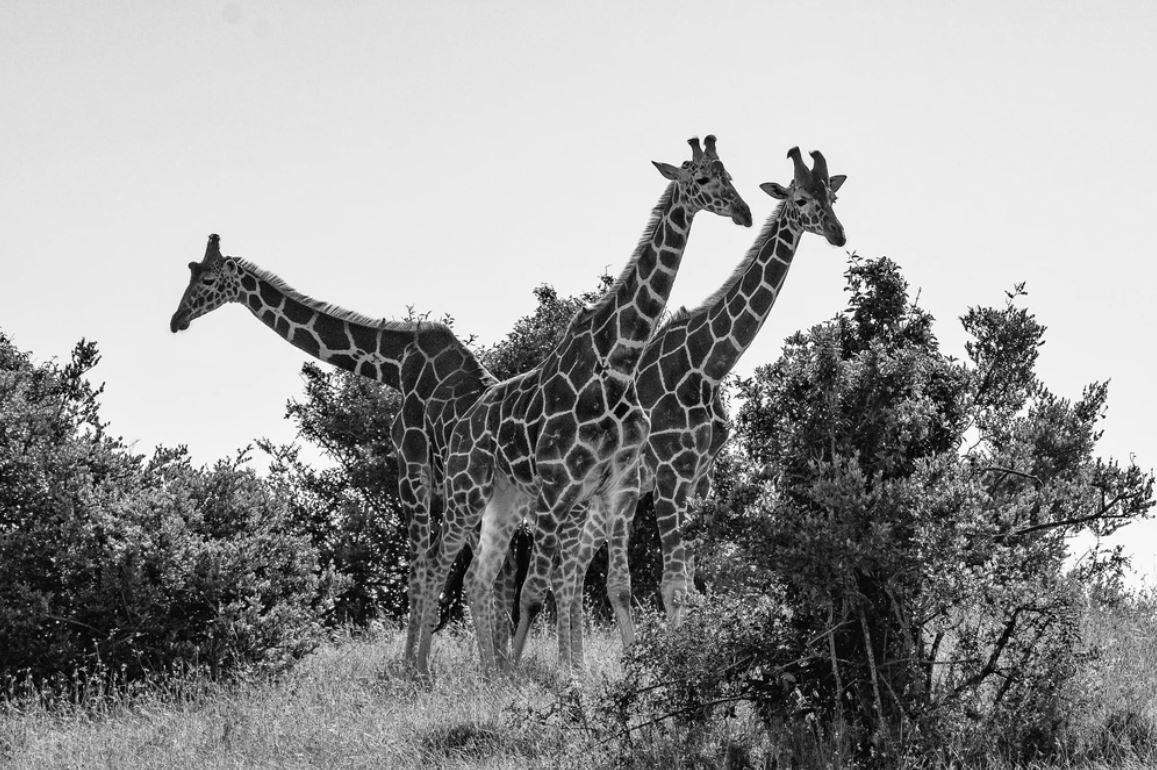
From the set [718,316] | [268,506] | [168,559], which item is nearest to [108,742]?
[168,559]

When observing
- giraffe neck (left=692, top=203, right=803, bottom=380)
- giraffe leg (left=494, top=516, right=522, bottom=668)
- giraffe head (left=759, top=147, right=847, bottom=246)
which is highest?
giraffe head (left=759, top=147, right=847, bottom=246)

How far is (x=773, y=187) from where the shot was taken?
15.4m

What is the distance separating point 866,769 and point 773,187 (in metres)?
7.22

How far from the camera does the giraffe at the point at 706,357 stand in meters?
15.0

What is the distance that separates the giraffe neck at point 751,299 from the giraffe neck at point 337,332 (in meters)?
3.21

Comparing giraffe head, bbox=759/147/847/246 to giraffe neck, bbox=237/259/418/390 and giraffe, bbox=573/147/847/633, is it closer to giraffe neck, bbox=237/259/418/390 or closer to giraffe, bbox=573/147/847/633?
giraffe, bbox=573/147/847/633

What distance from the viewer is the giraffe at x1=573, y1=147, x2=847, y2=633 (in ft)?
49.3

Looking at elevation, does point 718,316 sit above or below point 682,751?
above

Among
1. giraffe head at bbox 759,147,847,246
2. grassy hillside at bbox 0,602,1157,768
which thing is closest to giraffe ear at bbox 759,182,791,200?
giraffe head at bbox 759,147,847,246

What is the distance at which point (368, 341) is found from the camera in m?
16.3

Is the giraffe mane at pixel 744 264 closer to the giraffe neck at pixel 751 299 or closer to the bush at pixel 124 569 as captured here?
the giraffe neck at pixel 751 299

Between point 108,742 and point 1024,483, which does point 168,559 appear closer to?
point 108,742

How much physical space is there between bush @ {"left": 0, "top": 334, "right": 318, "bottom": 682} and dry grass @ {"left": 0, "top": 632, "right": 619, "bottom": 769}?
0.68 metres

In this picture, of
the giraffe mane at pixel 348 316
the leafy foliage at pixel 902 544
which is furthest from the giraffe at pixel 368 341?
the leafy foliage at pixel 902 544
